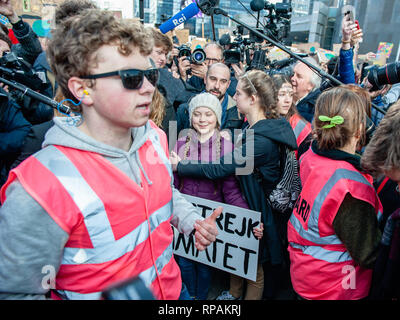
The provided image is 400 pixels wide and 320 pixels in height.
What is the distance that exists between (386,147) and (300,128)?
1.71m

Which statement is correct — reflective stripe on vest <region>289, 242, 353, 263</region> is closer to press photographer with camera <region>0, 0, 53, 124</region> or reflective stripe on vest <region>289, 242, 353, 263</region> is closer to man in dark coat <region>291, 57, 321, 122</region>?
man in dark coat <region>291, 57, 321, 122</region>

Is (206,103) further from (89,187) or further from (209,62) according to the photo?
(209,62)

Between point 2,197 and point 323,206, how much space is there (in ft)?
5.36

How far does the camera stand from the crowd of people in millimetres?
1013

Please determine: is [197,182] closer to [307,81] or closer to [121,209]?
[121,209]

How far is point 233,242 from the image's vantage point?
8.39 feet

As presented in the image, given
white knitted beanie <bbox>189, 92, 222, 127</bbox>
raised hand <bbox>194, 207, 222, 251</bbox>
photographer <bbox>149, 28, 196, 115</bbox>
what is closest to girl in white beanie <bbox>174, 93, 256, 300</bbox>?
white knitted beanie <bbox>189, 92, 222, 127</bbox>

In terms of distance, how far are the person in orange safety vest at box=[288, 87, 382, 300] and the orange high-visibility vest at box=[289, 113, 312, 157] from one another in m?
1.01

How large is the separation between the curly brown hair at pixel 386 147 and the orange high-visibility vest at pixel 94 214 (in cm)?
110

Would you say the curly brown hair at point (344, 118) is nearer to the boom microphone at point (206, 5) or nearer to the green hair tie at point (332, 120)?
the green hair tie at point (332, 120)
